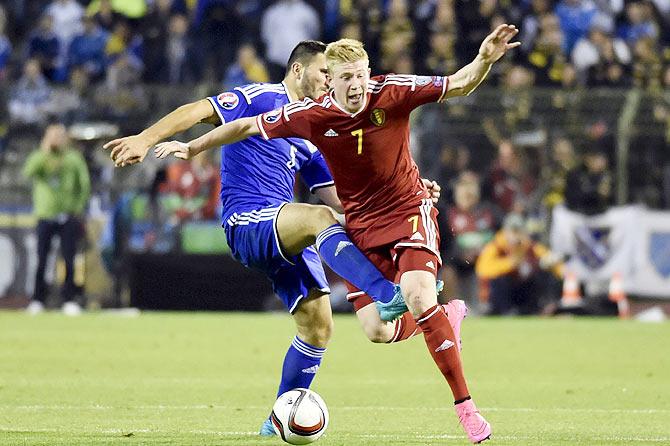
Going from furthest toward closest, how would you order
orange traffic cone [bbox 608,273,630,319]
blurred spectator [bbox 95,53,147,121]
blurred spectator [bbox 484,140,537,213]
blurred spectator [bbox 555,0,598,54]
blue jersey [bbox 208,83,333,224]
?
blurred spectator [bbox 555,0,598,54] → blurred spectator [bbox 95,53,147,121] → blurred spectator [bbox 484,140,537,213] → orange traffic cone [bbox 608,273,630,319] → blue jersey [bbox 208,83,333,224]

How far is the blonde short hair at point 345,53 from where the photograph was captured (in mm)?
7562

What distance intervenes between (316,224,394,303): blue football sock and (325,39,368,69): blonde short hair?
92 cm

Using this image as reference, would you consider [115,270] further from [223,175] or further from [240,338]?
[223,175]

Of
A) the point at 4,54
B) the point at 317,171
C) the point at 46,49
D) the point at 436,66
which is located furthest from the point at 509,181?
the point at 317,171

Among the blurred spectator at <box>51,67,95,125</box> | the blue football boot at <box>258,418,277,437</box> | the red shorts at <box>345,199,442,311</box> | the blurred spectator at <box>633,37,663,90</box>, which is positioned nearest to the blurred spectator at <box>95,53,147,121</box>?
the blurred spectator at <box>51,67,95,125</box>

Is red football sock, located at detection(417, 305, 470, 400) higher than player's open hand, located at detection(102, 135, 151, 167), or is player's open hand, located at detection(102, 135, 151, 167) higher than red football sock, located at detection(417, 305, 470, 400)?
player's open hand, located at detection(102, 135, 151, 167)

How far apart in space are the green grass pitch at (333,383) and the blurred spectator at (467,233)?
1399 mm

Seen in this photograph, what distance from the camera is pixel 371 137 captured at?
7738 millimetres

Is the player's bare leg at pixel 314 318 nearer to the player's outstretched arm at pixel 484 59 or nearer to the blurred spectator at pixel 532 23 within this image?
the player's outstretched arm at pixel 484 59

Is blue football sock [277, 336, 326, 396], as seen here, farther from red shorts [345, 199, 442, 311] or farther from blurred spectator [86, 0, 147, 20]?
blurred spectator [86, 0, 147, 20]

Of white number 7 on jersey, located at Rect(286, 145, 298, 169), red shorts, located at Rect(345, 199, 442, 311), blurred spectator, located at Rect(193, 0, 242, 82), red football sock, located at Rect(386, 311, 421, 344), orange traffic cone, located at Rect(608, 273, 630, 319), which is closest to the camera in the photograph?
red shorts, located at Rect(345, 199, 442, 311)

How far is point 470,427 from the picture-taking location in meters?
7.12

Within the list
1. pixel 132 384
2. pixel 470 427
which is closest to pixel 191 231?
pixel 132 384

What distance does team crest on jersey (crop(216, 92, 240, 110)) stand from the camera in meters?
8.39
